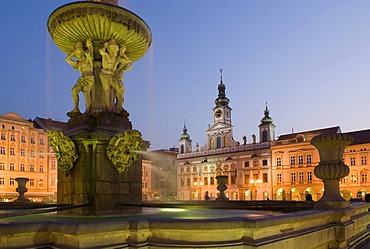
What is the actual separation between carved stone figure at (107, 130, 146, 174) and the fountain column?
11.9ft

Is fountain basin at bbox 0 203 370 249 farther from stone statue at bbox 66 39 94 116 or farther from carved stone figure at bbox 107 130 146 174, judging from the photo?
stone statue at bbox 66 39 94 116

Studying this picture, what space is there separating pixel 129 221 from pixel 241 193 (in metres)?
56.9

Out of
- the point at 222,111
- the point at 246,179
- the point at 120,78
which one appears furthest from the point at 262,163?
the point at 120,78

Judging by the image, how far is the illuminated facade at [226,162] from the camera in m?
57.8

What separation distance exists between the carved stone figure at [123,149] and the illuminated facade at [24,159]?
1643 inches

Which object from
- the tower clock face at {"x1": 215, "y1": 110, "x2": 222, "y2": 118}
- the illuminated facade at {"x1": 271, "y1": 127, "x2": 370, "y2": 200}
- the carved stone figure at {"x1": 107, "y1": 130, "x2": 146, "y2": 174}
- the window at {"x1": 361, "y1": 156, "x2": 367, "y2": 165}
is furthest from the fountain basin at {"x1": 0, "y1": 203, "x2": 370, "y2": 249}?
the tower clock face at {"x1": 215, "y1": 110, "x2": 222, "y2": 118}

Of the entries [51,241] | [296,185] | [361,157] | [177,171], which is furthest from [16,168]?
[51,241]

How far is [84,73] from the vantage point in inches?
328

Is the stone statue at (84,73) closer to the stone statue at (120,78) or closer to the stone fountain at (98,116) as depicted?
the stone fountain at (98,116)

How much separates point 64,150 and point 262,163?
52282 millimetres

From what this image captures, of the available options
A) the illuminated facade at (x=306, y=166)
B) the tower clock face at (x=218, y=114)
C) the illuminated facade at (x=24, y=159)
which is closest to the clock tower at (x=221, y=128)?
the tower clock face at (x=218, y=114)

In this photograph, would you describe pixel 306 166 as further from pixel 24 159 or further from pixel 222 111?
pixel 24 159

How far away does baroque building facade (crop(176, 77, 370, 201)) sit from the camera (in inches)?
1949

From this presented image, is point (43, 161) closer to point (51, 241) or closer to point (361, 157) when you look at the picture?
point (361, 157)
